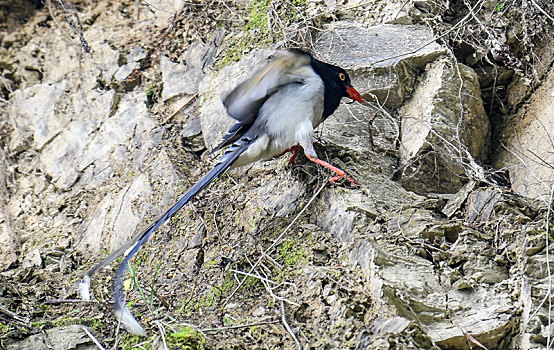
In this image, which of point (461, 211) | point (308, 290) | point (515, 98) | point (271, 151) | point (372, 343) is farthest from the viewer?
point (515, 98)

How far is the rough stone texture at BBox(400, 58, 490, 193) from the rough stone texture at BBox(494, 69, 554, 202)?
173mm

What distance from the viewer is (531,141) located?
15.8 feet

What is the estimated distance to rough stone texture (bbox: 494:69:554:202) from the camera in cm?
461

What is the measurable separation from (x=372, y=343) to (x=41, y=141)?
3.77 meters

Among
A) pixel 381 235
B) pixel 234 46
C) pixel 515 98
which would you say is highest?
pixel 234 46

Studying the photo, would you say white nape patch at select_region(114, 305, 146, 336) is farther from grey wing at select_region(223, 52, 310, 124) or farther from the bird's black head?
the bird's black head

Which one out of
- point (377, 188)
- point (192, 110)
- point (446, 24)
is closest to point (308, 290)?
point (377, 188)

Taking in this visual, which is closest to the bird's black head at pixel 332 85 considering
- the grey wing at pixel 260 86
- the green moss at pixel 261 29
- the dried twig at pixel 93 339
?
the grey wing at pixel 260 86

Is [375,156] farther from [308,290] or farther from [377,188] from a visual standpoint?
[308,290]

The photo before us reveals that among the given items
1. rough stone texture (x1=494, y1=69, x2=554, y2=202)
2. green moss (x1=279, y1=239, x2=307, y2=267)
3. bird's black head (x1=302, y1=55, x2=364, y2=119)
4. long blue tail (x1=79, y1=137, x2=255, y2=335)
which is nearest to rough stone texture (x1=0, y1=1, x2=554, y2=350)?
green moss (x1=279, y1=239, x2=307, y2=267)

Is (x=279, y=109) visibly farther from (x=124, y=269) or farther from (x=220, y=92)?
(x=124, y=269)

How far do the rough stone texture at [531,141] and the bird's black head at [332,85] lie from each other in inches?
42.6

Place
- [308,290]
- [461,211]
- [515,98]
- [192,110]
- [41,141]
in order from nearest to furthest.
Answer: [308,290], [461,211], [515,98], [192,110], [41,141]

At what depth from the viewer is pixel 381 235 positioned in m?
3.79
